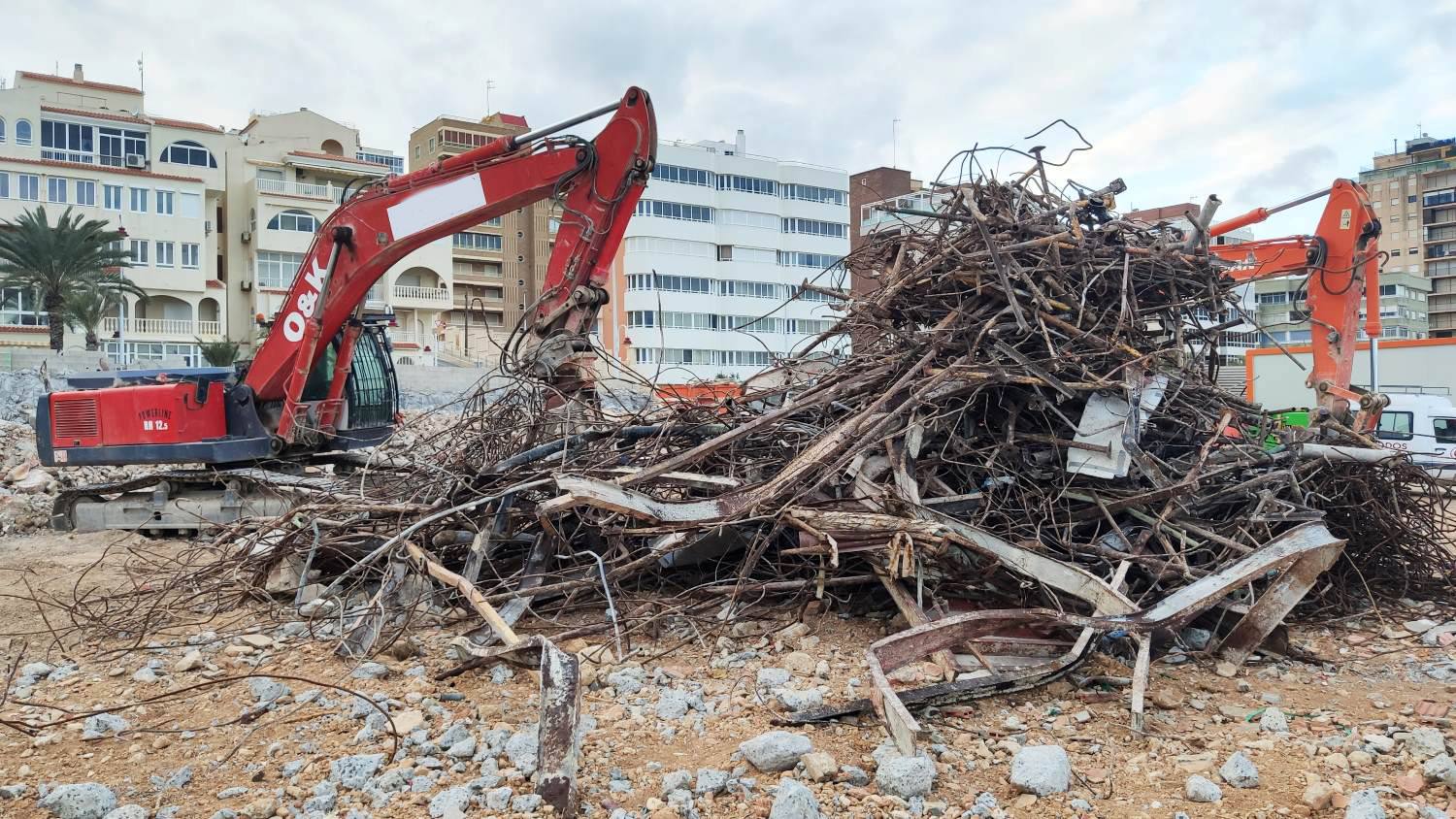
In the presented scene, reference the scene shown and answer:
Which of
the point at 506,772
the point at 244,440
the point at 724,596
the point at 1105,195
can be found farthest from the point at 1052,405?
the point at 244,440

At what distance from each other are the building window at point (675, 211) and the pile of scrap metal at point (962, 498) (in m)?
43.9

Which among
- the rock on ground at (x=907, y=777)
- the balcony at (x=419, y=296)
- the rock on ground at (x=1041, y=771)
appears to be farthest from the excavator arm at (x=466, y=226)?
the balcony at (x=419, y=296)

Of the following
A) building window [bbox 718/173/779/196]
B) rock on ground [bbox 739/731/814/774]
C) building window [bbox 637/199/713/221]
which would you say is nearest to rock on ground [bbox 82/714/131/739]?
rock on ground [bbox 739/731/814/774]

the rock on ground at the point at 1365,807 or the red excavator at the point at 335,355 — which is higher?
the red excavator at the point at 335,355

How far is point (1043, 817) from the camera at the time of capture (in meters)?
3.23

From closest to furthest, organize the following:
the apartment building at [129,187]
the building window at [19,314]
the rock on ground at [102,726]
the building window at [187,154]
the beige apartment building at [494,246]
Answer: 1. the rock on ground at [102,726]
2. the building window at [19,314]
3. the apartment building at [129,187]
4. the building window at [187,154]
5. the beige apartment building at [494,246]

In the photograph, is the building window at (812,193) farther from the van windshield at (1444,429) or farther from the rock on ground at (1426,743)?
the rock on ground at (1426,743)

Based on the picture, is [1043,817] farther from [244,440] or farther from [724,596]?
[244,440]

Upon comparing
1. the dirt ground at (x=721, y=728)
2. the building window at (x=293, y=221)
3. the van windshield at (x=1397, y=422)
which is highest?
the building window at (x=293, y=221)

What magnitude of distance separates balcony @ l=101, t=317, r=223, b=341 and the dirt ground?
1602 inches

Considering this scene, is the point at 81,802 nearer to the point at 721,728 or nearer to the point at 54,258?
the point at 721,728

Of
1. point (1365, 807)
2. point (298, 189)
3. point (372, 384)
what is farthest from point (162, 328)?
point (1365, 807)

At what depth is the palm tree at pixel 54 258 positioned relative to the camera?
98.5ft

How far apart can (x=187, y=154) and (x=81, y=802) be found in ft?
157
